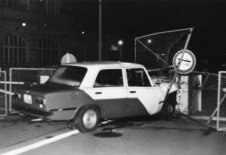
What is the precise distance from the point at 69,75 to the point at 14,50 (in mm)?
27614

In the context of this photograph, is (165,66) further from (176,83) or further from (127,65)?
(127,65)

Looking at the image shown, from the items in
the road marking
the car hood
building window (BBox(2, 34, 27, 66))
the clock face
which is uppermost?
building window (BBox(2, 34, 27, 66))

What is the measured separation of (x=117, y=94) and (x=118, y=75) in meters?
0.51

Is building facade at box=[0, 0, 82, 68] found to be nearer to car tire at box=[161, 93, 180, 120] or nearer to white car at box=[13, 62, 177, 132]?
car tire at box=[161, 93, 180, 120]

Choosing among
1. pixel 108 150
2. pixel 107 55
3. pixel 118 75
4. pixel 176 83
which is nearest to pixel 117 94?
pixel 118 75

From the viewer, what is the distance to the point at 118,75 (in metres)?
10.0

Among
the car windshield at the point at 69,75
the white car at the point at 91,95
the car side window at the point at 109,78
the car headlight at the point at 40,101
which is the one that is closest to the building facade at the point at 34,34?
the car windshield at the point at 69,75

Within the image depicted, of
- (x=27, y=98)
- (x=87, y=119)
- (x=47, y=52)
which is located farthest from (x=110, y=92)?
(x=47, y=52)

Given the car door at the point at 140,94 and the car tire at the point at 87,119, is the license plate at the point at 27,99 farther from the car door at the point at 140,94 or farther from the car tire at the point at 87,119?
the car door at the point at 140,94

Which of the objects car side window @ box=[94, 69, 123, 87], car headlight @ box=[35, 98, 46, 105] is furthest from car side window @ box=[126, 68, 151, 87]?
car headlight @ box=[35, 98, 46, 105]


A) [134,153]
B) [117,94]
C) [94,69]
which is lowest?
[134,153]

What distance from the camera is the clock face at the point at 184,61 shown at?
1109cm

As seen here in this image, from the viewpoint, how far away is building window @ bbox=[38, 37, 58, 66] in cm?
3922

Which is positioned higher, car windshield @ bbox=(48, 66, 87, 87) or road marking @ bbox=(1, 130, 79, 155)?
car windshield @ bbox=(48, 66, 87, 87)
